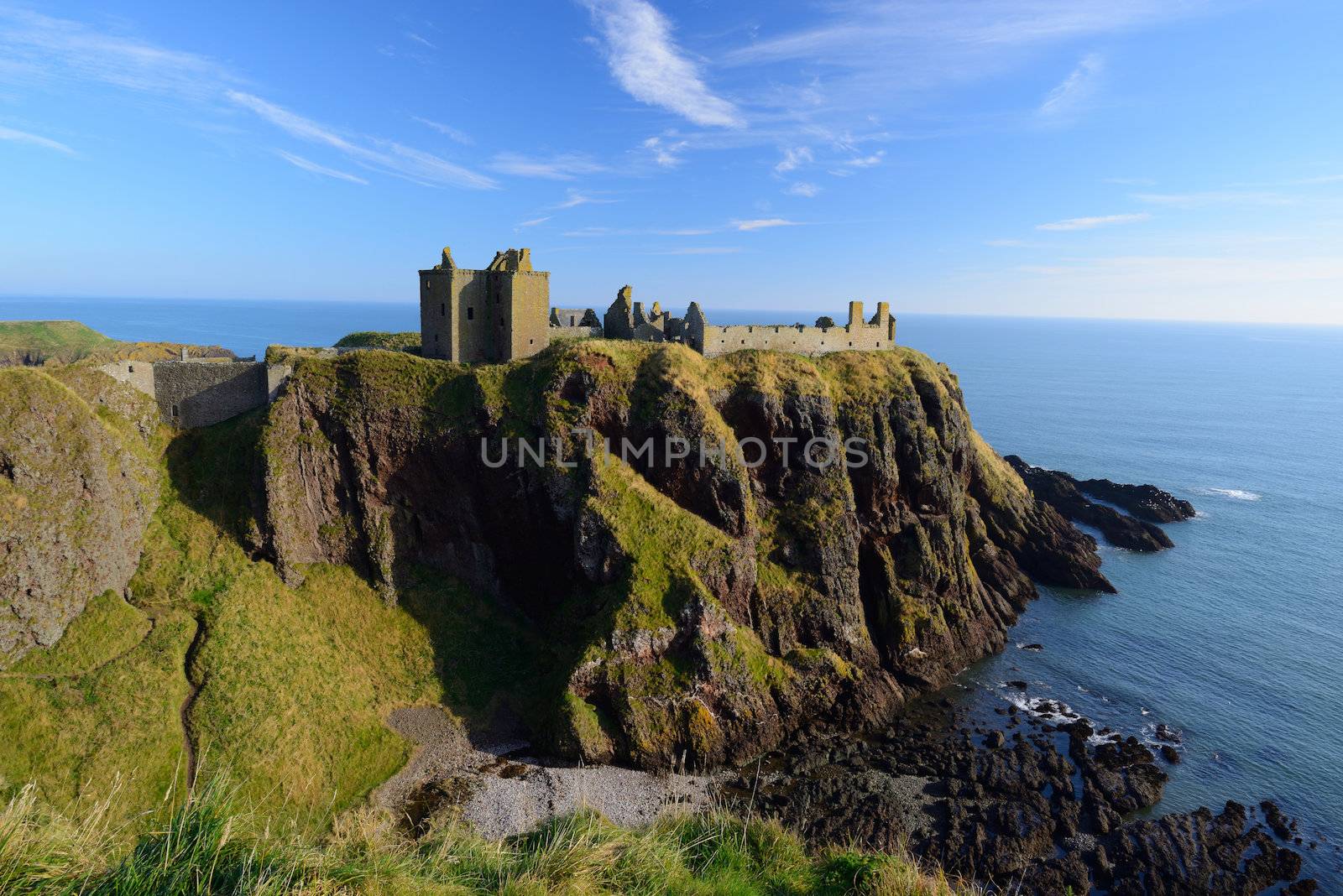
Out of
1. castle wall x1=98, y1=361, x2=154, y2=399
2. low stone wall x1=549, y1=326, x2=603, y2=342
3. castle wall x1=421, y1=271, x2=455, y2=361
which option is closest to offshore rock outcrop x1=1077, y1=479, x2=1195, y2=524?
low stone wall x1=549, y1=326, x2=603, y2=342

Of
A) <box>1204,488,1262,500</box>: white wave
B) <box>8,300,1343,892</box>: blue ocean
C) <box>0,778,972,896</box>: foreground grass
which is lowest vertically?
<box>8,300,1343,892</box>: blue ocean

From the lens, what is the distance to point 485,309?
195 ft

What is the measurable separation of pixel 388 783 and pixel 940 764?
33977 mm

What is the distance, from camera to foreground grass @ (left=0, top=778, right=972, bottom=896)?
10531 millimetres

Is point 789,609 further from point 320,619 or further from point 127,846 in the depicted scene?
point 127,846

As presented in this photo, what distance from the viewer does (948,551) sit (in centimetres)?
6294

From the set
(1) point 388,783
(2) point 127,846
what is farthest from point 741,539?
(2) point 127,846

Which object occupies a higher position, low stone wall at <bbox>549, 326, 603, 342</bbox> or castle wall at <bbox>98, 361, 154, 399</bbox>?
low stone wall at <bbox>549, 326, 603, 342</bbox>

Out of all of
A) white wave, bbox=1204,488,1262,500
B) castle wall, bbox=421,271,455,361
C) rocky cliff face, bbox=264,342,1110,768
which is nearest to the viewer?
rocky cliff face, bbox=264,342,1110,768

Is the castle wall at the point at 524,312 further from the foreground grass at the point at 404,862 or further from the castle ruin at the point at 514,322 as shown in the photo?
the foreground grass at the point at 404,862

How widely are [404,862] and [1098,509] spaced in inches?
3975

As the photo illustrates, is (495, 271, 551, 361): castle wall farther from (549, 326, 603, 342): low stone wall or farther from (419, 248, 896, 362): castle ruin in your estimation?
(549, 326, 603, 342): low stone wall

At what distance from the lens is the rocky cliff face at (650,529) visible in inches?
1821

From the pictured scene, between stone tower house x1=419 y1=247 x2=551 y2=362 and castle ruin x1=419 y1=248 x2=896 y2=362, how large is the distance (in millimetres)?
70
